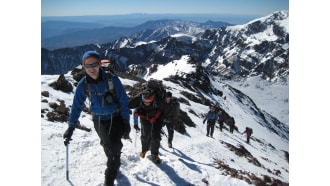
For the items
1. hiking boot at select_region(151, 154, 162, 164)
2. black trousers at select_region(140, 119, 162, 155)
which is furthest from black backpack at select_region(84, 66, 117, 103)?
hiking boot at select_region(151, 154, 162, 164)

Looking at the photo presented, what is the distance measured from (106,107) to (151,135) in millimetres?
2376

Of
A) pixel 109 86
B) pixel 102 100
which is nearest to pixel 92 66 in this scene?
pixel 109 86

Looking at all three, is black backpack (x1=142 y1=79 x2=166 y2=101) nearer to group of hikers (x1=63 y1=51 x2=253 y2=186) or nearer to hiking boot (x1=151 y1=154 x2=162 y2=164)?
group of hikers (x1=63 y1=51 x2=253 y2=186)

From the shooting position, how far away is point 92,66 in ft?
15.7

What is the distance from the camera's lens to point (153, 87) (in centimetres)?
670

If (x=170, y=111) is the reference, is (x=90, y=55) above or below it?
above

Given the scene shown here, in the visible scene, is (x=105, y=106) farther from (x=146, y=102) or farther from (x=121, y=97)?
(x=146, y=102)

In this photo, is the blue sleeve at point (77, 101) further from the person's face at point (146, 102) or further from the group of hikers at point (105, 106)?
the person's face at point (146, 102)

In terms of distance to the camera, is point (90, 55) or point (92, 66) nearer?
point (90, 55)
